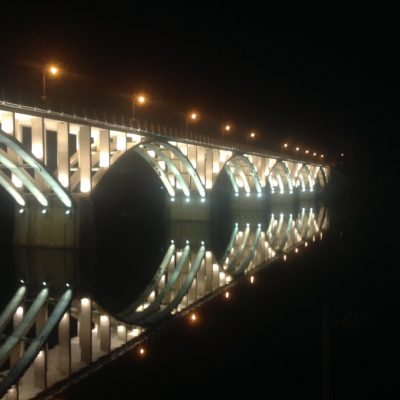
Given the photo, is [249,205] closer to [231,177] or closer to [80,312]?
[231,177]

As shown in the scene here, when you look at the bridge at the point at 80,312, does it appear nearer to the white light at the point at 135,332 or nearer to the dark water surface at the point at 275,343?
the white light at the point at 135,332

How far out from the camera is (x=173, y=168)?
124ft

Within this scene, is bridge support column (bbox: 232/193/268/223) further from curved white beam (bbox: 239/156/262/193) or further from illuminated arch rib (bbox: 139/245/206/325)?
illuminated arch rib (bbox: 139/245/206/325)

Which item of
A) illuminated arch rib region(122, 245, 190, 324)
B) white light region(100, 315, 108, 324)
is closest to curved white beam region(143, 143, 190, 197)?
illuminated arch rib region(122, 245, 190, 324)

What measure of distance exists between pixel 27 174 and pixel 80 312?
11.4 metres

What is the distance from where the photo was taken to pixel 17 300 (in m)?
13.3

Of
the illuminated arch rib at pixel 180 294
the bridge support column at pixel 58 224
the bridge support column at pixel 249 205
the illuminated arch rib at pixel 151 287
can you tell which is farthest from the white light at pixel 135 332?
the bridge support column at pixel 249 205

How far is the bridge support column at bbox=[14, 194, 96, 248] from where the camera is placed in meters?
23.0

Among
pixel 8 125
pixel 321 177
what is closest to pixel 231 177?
pixel 8 125

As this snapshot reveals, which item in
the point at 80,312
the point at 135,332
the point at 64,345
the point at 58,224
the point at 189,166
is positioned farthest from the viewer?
the point at 189,166

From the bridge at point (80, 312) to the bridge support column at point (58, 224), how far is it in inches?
90.5

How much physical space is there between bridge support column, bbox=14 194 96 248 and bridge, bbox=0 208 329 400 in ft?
7.54

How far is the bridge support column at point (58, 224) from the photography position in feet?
75.5

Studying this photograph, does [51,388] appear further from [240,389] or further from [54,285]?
[54,285]
